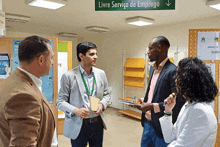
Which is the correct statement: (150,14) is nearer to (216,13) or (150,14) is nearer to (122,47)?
(216,13)

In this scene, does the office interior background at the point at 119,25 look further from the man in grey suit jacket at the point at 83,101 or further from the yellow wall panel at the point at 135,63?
the man in grey suit jacket at the point at 83,101

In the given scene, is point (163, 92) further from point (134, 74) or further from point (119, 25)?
point (119, 25)

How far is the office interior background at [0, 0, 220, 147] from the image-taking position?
153 inches

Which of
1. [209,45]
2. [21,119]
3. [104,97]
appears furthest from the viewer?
[209,45]

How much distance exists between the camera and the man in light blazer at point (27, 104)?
0.88 meters

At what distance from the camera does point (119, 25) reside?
18.8 feet

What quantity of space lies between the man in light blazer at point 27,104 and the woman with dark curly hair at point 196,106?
33.1 inches

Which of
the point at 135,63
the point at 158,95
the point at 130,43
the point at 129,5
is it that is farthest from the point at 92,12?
the point at 158,95

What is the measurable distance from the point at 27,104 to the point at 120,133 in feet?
12.9

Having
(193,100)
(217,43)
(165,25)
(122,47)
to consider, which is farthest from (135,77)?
(193,100)

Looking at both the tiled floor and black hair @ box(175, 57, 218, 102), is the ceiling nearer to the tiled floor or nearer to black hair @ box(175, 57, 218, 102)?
black hair @ box(175, 57, 218, 102)

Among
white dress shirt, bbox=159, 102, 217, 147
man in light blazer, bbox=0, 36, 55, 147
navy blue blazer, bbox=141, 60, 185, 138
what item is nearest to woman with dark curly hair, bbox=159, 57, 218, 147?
white dress shirt, bbox=159, 102, 217, 147

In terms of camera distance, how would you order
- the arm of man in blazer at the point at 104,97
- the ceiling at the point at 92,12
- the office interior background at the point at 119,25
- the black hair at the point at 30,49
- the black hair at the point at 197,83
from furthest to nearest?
the office interior background at the point at 119,25
the ceiling at the point at 92,12
the arm of man in blazer at the point at 104,97
the black hair at the point at 197,83
the black hair at the point at 30,49

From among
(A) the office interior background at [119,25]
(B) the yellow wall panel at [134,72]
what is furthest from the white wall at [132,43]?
(B) the yellow wall panel at [134,72]
